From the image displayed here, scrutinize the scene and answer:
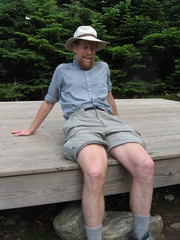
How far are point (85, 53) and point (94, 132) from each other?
62 cm

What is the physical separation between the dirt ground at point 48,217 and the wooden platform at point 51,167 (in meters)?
0.32

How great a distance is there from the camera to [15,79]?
590 centimetres

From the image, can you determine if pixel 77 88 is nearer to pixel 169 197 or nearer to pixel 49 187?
pixel 49 187

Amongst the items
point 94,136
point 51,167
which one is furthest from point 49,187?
point 94,136

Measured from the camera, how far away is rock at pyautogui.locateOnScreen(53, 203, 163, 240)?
5.07 feet

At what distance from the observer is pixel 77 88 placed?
190 centimetres

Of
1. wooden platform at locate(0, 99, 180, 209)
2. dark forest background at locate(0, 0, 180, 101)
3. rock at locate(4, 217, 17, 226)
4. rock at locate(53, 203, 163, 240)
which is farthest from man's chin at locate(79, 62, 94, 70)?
dark forest background at locate(0, 0, 180, 101)

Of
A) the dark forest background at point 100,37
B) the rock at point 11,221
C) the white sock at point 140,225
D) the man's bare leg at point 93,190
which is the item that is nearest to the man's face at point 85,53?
the man's bare leg at point 93,190

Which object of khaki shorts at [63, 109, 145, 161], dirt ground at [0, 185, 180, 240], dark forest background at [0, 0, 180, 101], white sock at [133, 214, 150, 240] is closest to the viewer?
white sock at [133, 214, 150, 240]

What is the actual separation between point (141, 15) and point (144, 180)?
5.79 m

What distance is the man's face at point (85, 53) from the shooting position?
1.86 metres

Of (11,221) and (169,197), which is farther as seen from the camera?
(169,197)

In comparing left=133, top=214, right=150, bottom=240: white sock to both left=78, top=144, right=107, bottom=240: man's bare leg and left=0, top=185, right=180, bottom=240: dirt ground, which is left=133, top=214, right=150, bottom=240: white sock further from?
left=0, top=185, right=180, bottom=240: dirt ground

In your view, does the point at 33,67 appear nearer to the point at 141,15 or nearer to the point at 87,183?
the point at 141,15
